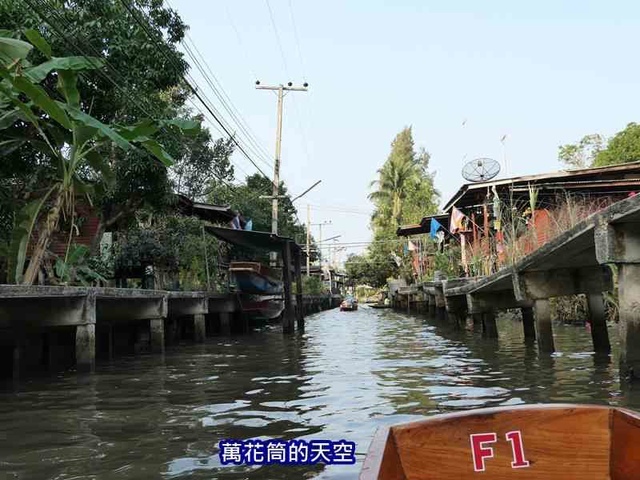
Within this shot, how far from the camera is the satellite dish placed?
18.7 metres

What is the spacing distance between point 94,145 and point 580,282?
25.2ft

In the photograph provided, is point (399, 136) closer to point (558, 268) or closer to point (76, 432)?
point (558, 268)

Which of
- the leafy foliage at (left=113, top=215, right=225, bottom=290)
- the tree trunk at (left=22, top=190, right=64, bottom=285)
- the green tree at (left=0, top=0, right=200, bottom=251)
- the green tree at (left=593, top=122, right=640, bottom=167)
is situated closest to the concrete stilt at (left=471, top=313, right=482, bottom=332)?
the leafy foliage at (left=113, top=215, right=225, bottom=290)

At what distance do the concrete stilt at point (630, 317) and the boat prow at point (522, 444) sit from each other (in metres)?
3.30

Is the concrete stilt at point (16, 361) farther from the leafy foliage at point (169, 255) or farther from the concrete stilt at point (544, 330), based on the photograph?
the leafy foliage at point (169, 255)

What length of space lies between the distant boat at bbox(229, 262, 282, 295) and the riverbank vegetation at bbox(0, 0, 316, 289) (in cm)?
78

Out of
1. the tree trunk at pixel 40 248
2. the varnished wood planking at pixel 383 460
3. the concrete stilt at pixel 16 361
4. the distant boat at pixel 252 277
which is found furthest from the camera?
the distant boat at pixel 252 277

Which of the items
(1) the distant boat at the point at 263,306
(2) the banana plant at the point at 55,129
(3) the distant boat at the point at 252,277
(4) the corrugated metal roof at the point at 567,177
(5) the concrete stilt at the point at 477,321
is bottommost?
(5) the concrete stilt at the point at 477,321

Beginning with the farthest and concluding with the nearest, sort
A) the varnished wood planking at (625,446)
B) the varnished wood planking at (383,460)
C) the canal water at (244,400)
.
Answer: the canal water at (244,400), the varnished wood planking at (625,446), the varnished wood planking at (383,460)

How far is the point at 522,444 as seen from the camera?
256 cm

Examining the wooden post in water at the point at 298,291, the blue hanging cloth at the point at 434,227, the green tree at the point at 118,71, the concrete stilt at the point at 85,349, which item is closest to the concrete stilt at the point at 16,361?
the concrete stilt at the point at 85,349

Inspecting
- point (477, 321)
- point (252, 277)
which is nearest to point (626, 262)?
point (477, 321)

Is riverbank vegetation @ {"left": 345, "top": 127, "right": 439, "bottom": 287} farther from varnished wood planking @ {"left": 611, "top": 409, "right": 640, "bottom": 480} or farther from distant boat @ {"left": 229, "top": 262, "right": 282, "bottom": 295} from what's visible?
varnished wood planking @ {"left": 611, "top": 409, "right": 640, "bottom": 480}

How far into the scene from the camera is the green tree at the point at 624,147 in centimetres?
2630
